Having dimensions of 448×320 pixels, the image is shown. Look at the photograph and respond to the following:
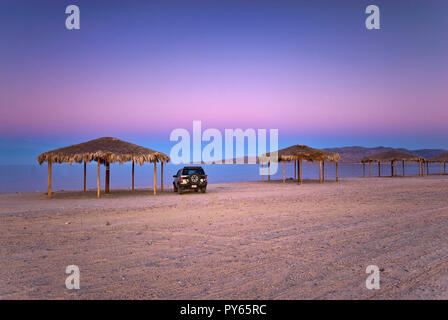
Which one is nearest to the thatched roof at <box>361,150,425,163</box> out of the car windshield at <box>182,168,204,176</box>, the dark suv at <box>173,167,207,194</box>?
the car windshield at <box>182,168,204,176</box>

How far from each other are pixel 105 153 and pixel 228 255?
1274 centimetres

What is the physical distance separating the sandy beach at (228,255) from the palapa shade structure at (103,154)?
716cm

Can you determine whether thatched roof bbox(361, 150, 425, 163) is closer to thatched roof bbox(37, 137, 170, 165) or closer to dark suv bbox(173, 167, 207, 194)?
dark suv bbox(173, 167, 207, 194)

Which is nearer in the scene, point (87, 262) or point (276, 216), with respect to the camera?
point (87, 262)

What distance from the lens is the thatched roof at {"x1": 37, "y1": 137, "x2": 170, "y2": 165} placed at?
16.4m

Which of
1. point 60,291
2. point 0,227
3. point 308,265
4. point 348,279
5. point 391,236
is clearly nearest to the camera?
point 60,291

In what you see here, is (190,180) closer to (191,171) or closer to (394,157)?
(191,171)

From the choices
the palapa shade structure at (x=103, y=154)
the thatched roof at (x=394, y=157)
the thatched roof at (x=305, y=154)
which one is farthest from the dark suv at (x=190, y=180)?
the thatched roof at (x=394, y=157)

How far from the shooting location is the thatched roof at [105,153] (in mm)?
16375

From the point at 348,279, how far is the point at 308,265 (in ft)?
2.33

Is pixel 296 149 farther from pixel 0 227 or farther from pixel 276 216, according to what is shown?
pixel 0 227

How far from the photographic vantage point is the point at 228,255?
17.5 feet
